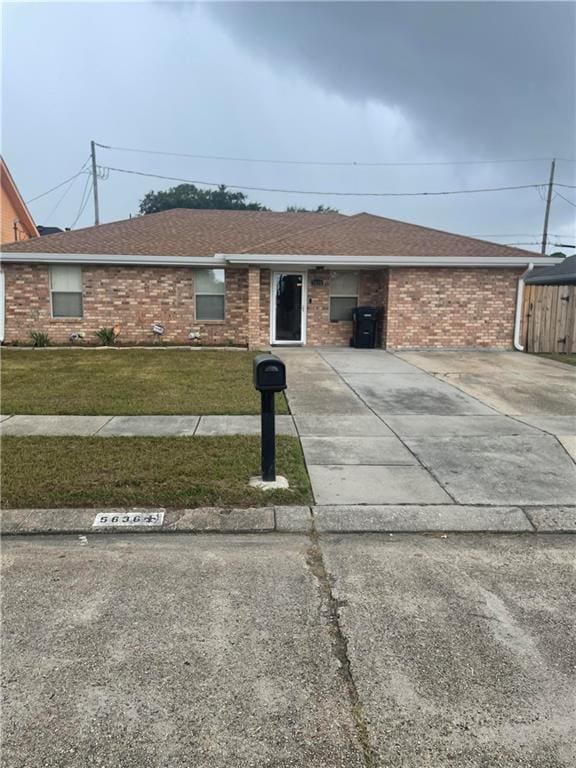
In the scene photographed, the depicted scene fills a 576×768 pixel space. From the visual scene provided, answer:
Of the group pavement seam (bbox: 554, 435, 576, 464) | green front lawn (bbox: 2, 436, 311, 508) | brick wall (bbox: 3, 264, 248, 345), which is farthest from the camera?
brick wall (bbox: 3, 264, 248, 345)

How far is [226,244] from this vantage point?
15.9 m

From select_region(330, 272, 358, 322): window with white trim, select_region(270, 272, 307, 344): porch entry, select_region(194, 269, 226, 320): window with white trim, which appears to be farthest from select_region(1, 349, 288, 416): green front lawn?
select_region(330, 272, 358, 322): window with white trim

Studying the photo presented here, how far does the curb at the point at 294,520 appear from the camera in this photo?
3.89 meters

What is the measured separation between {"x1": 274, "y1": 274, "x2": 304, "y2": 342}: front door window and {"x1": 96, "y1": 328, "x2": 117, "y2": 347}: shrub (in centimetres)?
470

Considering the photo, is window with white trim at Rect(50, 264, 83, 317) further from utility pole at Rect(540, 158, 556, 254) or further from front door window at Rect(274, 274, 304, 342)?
utility pole at Rect(540, 158, 556, 254)

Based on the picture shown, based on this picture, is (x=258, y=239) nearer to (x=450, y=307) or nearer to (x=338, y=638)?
(x=450, y=307)

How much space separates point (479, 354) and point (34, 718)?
44.7ft

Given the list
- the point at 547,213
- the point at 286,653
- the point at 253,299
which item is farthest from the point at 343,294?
the point at 547,213

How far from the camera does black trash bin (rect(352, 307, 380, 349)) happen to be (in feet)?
48.7

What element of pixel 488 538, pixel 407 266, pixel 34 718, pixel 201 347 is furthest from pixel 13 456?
pixel 407 266

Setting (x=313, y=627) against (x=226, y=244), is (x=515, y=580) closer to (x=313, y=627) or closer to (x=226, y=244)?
(x=313, y=627)

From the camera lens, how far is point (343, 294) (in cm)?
1555

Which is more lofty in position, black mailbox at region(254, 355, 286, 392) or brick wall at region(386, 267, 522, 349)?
brick wall at region(386, 267, 522, 349)

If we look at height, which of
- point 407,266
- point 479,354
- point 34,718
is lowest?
point 34,718
